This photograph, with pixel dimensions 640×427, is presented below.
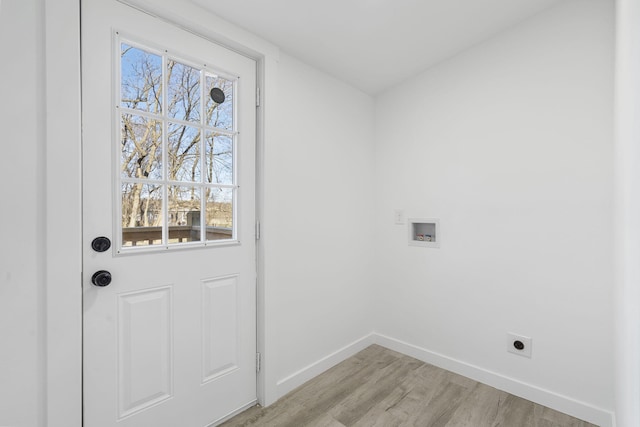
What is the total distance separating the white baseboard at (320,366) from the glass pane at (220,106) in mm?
1673

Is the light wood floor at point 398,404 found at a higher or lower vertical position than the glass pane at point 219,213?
lower

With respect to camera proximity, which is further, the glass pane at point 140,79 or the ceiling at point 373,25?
the ceiling at point 373,25

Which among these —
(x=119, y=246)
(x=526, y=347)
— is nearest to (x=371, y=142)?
(x=526, y=347)

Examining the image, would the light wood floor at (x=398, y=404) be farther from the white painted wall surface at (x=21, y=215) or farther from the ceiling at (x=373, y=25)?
the ceiling at (x=373, y=25)

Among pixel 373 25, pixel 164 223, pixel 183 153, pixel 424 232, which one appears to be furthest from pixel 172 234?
pixel 424 232

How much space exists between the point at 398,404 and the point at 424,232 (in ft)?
4.06

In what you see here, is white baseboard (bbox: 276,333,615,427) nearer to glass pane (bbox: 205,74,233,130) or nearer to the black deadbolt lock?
the black deadbolt lock

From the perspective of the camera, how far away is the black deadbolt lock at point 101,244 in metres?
1.28

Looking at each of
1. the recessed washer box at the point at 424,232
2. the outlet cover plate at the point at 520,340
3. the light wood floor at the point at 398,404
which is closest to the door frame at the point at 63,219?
the light wood floor at the point at 398,404

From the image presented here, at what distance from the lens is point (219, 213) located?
1716mm

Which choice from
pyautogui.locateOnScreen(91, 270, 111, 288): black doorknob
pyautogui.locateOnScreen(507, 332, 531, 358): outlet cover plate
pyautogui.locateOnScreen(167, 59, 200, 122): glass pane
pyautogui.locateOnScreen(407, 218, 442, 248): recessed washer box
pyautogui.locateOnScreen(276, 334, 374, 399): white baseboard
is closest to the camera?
pyautogui.locateOnScreen(91, 270, 111, 288): black doorknob

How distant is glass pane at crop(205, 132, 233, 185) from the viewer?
167cm

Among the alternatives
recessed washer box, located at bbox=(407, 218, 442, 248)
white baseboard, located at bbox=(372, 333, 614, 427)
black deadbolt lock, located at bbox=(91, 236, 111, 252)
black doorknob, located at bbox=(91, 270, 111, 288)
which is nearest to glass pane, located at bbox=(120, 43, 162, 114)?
black deadbolt lock, located at bbox=(91, 236, 111, 252)

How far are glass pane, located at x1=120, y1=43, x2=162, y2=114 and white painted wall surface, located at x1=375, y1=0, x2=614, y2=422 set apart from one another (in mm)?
1849
